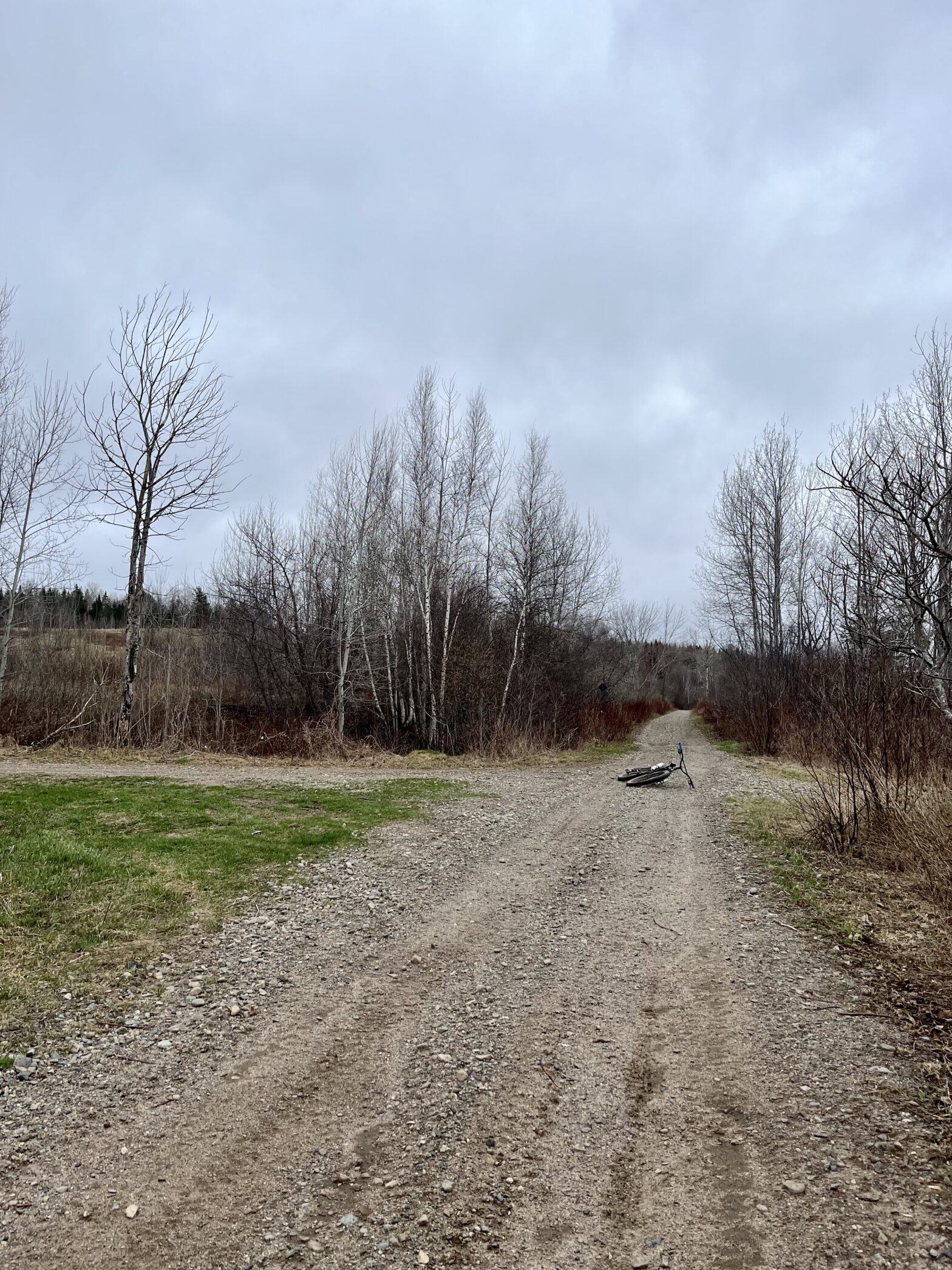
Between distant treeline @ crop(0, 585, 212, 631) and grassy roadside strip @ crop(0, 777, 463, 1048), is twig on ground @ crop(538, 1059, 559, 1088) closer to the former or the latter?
grassy roadside strip @ crop(0, 777, 463, 1048)

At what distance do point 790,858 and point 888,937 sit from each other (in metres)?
2.88

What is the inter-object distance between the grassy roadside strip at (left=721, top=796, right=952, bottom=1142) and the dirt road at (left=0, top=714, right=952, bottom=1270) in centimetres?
13

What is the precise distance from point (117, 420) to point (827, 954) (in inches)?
720

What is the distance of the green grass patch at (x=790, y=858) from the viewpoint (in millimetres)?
6023

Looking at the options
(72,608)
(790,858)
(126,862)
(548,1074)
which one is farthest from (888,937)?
(72,608)

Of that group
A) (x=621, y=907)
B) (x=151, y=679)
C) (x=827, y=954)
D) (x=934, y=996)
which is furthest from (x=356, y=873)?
(x=151, y=679)

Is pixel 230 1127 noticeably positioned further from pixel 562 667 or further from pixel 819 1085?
pixel 562 667

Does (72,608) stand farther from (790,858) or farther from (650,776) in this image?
(790,858)

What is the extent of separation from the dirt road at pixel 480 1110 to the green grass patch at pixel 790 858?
482 mm

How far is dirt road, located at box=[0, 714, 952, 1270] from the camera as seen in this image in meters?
2.50

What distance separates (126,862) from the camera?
659 cm

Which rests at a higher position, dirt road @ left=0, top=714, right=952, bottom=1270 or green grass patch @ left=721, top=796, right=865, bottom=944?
green grass patch @ left=721, top=796, right=865, bottom=944

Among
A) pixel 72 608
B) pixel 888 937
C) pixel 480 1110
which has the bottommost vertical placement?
pixel 480 1110

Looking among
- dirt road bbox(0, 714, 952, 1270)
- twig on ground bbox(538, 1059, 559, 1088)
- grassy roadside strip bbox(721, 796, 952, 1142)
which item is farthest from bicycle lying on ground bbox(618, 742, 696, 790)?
twig on ground bbox(538, 1059, 559, 1088)
